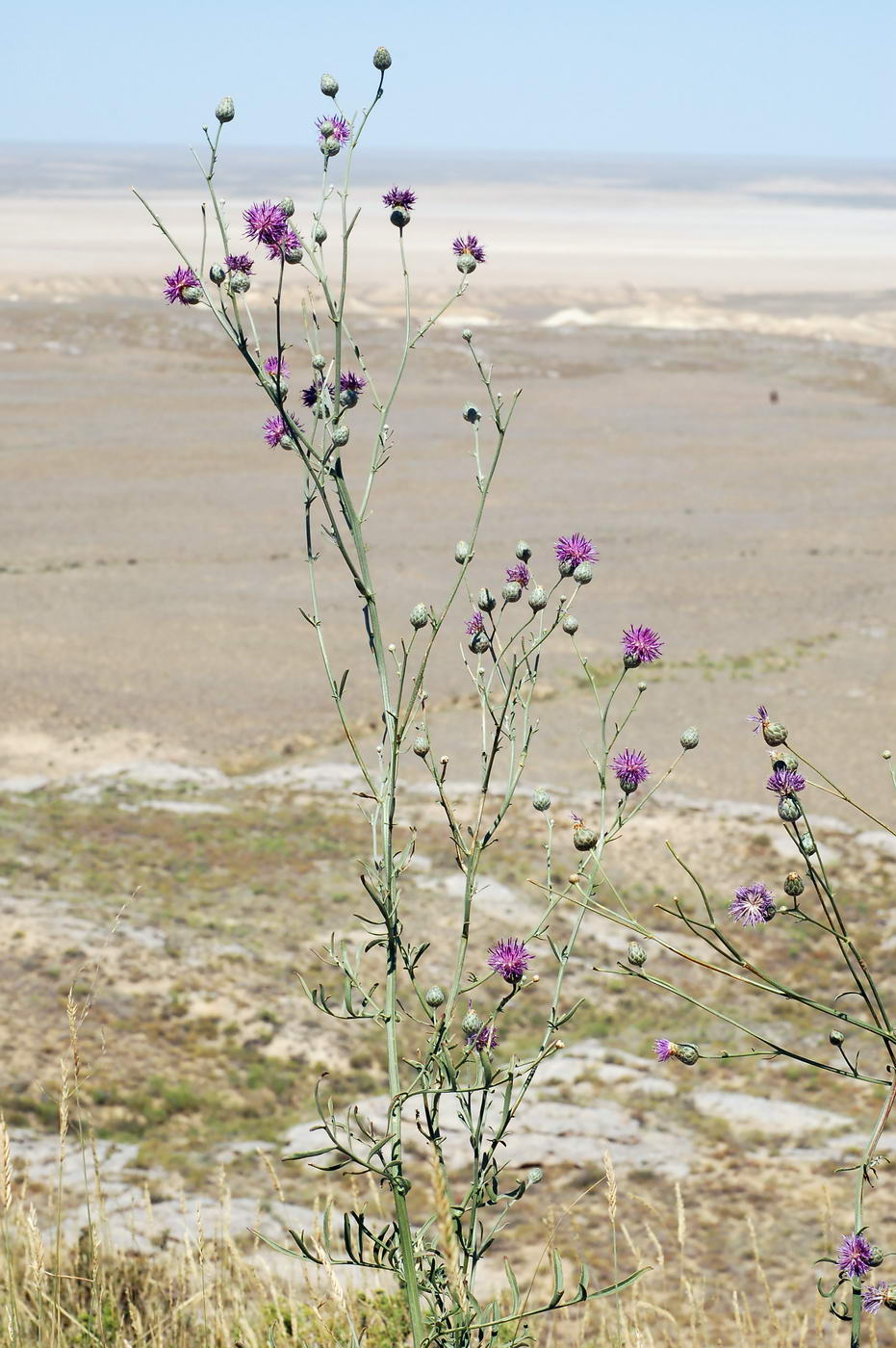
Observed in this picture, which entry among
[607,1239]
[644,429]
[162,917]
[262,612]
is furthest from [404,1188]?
[644,429]

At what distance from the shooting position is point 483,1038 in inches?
101

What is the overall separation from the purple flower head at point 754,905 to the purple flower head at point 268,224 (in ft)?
4.53

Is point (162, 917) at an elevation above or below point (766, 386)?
below

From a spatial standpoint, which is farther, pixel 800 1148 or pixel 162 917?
pixel 162 917

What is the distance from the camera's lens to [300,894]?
12.4 meters

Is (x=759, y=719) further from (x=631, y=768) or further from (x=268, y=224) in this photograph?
(x=268, y=224)

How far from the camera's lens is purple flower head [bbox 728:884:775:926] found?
2.14 m

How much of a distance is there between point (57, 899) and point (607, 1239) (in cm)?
575

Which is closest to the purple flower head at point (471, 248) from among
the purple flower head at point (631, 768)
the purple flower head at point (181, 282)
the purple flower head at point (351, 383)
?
the purple flower head at point (351, 383)

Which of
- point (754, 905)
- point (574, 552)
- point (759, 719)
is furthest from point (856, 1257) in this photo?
point (574, 552)

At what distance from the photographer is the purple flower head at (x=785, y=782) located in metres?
2.12

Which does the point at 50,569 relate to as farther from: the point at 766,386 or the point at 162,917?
the point at 766,386

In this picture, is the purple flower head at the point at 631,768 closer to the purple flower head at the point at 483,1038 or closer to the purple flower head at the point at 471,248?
the purple flower head at the point at 483,1038

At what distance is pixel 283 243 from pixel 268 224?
0.14 ft
